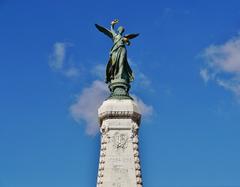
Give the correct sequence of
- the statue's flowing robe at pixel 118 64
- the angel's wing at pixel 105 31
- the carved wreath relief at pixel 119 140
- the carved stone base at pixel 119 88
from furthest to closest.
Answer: the angel's wing at pixel 105 31 < the statue's flowing robe at pixel 118 64 < the carved stone base at pixel 119 88 < the carved wreath relief at pixel 119 140

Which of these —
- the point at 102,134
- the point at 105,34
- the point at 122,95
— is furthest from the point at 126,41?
the point at 102,134

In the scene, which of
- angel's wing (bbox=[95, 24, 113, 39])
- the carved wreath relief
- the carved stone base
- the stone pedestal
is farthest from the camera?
angel's wing (bbox=[95, 24, 113, 39])

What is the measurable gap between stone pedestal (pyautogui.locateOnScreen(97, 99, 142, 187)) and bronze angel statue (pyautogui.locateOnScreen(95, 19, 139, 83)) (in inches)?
75.7

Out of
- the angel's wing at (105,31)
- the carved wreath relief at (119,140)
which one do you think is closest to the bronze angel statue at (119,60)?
the angel's wing at (105,31)

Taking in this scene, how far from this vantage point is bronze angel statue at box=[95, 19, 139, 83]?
29.2m

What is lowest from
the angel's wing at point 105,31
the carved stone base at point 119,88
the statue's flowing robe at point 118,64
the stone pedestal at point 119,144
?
the stone pedestal at point 119,144

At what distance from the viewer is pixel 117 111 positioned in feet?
89.6

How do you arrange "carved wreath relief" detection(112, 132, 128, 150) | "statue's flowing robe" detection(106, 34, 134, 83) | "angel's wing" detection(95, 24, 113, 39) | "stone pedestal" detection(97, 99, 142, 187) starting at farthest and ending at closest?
"angel's wing" detection(95, 24, 113, 39) < "statue's flowing robe" detection(106, 34, 134, 83) < "carved wreath relief" detection(112, 132, 128, 150) < "stone pedestal" detection(97, 99, 142, 187)

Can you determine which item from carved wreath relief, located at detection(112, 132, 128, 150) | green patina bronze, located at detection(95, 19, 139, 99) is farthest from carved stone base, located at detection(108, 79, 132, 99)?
carved wreath relief, located at detection(112, 132, 128, 150)

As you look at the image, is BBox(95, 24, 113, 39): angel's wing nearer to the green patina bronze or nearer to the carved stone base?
the green patina bronze

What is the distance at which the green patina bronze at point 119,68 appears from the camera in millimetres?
28734

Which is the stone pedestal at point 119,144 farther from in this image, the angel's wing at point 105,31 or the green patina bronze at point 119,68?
the angel's wing at point 105,31

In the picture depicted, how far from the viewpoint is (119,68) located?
2917cm

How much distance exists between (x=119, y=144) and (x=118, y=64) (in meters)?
4.83
